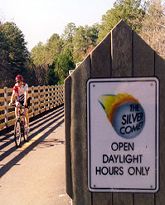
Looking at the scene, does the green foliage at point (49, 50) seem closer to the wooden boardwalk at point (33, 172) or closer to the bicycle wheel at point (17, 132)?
the wooden boardwalk at point (33, 172)

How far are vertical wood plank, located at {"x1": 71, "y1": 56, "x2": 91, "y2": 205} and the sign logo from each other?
0.12 m

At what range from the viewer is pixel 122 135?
270 centimetres

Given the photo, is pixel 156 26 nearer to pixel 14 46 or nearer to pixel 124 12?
pixel 14 46

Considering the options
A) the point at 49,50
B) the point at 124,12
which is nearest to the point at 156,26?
the point at 124,12

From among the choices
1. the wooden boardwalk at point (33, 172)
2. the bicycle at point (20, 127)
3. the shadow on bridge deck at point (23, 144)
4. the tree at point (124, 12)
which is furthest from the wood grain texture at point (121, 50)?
the tree at point (124, 12)

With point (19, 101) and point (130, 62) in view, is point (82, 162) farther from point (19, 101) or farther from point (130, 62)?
point (19, 101)

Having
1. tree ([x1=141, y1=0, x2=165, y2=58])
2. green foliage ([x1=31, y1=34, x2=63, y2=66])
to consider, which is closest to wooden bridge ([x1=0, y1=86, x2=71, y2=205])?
tree ([x1=141, y1=0, x2=165, y2=58])

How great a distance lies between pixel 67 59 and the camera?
97.4 meters

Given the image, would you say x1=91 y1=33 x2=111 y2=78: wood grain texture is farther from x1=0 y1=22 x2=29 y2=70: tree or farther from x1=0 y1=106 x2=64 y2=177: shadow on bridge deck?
x1=0 y1=22 x2=29 y2=70: tree

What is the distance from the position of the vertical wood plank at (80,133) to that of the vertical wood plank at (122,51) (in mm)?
154

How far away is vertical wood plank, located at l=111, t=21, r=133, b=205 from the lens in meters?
2.65

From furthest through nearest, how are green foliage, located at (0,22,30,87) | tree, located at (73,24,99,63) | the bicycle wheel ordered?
tree, located at (73,24,99,63) → green foliage, located at (0,22,30,87) → the bicycle wheel

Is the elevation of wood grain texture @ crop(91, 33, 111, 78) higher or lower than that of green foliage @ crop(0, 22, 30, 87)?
lower

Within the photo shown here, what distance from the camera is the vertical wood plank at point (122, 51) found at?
265 cm
